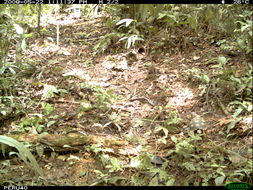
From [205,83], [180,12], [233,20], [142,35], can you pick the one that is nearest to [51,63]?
[142,35]

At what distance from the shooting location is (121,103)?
3.37 metres

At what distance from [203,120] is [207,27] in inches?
77.6

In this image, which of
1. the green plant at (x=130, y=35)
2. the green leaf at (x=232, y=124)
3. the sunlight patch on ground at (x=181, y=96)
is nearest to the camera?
the green leaf at (x=232, y=124)

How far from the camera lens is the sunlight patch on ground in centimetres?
316

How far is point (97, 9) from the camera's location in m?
6.29

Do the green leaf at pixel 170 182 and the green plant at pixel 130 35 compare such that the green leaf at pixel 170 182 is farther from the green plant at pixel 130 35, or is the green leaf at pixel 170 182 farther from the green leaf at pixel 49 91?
the green plant at pixel 130 35

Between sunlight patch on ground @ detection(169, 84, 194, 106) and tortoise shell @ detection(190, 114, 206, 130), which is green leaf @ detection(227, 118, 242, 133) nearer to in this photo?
tortoise shell @ detection(190, 114, 206, 130)

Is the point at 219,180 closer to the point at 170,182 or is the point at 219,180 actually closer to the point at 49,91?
the point at 170,182

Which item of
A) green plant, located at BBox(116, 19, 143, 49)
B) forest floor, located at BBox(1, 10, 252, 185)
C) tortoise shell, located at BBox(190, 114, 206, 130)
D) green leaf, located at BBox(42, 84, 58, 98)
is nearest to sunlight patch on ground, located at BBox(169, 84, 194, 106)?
forest floor, located at BBox(1, 10, 252, 185)

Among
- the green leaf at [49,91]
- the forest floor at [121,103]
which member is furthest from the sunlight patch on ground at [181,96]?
the green leaf at [49,91]

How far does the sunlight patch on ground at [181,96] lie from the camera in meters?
3.16

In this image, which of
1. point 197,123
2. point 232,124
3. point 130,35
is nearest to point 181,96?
point 197,123

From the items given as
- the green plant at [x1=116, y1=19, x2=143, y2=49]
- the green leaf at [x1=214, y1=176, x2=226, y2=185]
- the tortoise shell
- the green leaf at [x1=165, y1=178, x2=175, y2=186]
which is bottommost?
the green leaf at [x1=165, y1=178, x2=175, y2=186]

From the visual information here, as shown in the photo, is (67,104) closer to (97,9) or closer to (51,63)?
(51,63)
